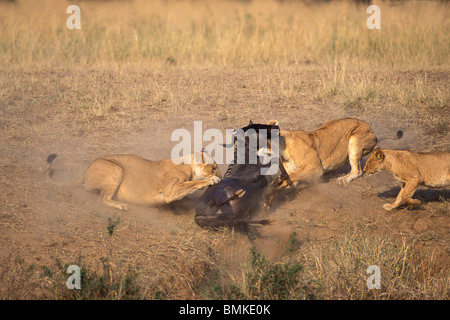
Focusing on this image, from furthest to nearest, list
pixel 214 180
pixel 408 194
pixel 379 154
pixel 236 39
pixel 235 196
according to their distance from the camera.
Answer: pixel 236 39 → pixel 379 154 → pixel 408 194 → pixel 214 180 → pixel 235 196

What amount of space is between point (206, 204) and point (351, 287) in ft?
5.91

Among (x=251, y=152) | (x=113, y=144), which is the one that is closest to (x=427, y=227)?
(x=251, y=152)

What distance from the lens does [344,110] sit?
9.43m

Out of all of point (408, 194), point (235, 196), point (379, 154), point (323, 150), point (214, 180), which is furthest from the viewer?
point (323, 150)

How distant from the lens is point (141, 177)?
6.67 m

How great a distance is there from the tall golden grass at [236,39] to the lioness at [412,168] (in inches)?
225

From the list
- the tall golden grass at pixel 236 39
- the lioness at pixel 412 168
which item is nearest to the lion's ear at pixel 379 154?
the lioness at pixel 412 168

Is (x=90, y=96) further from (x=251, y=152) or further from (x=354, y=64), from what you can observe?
(x=354, y=64)

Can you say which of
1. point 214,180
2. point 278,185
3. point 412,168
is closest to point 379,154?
point 412,168

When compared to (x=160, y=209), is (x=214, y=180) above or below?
above

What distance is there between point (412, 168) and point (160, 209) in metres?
2.99

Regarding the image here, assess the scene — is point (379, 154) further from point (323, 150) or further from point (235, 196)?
point (235, 196)

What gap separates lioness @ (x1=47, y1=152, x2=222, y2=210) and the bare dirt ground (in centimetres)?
19

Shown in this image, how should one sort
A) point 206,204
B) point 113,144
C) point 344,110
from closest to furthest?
point 206,204 → point 113,144 → point 344,110
